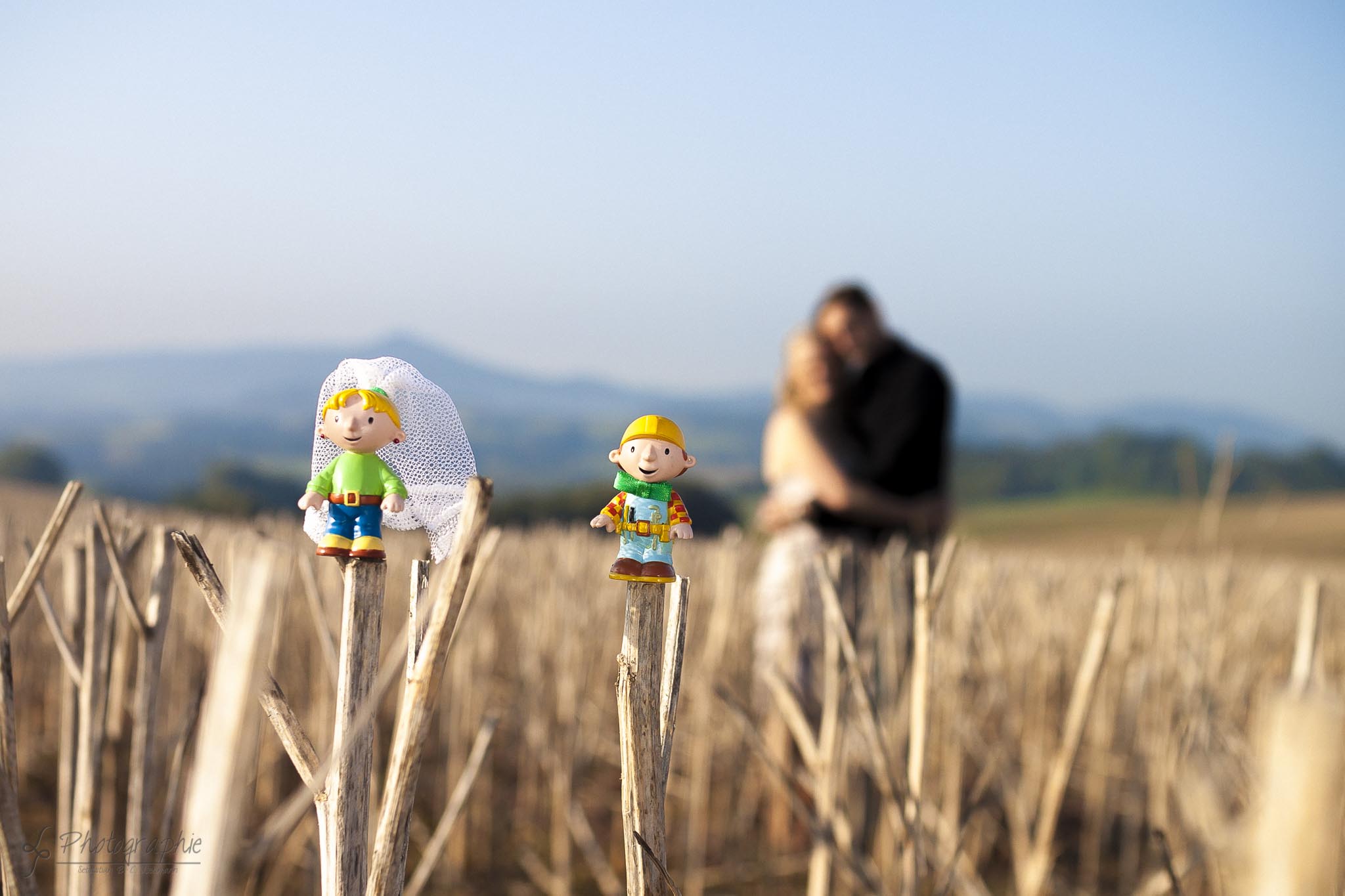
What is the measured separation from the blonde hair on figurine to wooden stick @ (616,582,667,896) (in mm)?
155

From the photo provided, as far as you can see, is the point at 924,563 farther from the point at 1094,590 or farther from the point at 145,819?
the point at 1094,590

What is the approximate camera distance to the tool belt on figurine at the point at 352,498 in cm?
49

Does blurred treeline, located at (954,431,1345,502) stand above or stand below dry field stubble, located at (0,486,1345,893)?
above

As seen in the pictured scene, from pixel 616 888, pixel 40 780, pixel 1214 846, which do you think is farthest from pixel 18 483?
pixel 1214 846

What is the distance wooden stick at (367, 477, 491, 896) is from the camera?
1.43ft

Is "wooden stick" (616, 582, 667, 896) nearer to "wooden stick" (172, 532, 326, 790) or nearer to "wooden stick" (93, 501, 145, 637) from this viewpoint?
"wooden stick" (172, 532, 326, 790)

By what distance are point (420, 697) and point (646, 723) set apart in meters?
0.13

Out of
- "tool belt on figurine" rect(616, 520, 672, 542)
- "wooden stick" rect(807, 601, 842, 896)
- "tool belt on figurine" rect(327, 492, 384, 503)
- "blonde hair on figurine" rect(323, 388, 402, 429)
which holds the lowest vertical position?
"wooden stick" rect(807, 601, 842, 896)

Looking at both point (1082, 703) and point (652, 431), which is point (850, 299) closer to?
point (1082, 703)

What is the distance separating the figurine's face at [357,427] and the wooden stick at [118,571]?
1.09 ft

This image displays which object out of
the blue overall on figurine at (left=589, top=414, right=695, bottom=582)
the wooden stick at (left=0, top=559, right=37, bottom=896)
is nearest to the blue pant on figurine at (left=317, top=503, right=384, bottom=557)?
the blue overall on figurine at (left=589, top=414, right=695, bottom=582)

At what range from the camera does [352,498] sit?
1.62 ft

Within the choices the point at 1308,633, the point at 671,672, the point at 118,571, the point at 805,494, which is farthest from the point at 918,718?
the point at 805,494

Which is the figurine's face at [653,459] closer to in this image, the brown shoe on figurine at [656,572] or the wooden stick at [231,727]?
the brown shoe on figurine at [656,572]
